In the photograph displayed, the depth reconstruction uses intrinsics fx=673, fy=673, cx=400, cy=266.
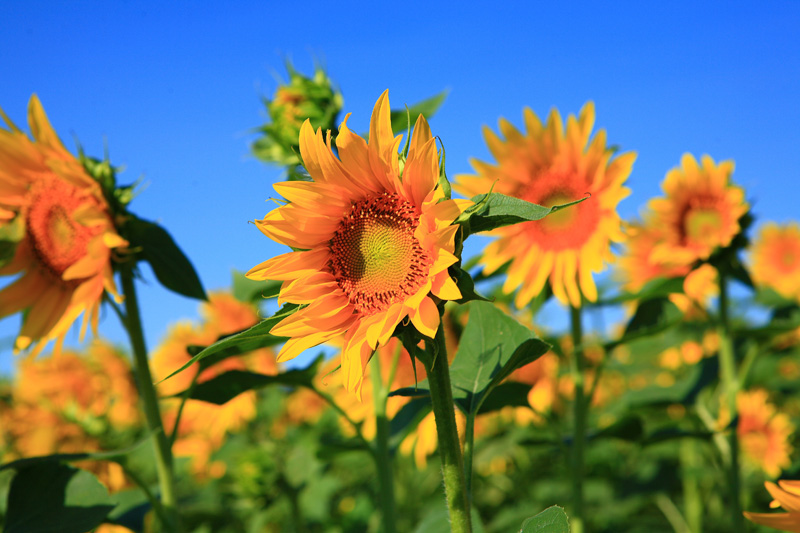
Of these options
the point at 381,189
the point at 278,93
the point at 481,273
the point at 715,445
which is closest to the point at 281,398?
the point at 481,273

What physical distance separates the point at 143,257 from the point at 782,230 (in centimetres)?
525

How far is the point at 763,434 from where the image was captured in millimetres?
3951

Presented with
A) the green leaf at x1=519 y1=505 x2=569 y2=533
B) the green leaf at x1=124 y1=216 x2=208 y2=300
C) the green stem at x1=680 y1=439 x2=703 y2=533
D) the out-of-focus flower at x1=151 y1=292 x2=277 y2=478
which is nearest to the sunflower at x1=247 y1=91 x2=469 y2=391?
the green leaf at x1=519 y1=505 x2=569 y2=533

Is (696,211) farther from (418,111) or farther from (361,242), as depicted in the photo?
(361,242)

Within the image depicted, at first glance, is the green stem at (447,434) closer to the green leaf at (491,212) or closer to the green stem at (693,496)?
the green leaf at (491,212)

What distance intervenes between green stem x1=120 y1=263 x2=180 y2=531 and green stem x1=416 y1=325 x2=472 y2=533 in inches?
37.9

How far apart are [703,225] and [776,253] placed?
10.9 feet

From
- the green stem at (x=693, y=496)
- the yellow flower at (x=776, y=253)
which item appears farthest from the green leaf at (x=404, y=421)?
A: the yellow flower at (x=776, y=253)

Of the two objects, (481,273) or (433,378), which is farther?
(481,273)

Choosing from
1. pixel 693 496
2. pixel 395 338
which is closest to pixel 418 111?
pixel 395 338

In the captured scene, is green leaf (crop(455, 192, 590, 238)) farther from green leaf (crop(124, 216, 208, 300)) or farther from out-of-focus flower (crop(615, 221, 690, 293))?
out-of-focus flower (crop(615, 221, 690, 293))

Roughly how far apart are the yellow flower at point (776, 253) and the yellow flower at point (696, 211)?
9.27ft

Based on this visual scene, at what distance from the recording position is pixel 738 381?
100 inches

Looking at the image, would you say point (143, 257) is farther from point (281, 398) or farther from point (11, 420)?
point (11, 420)
